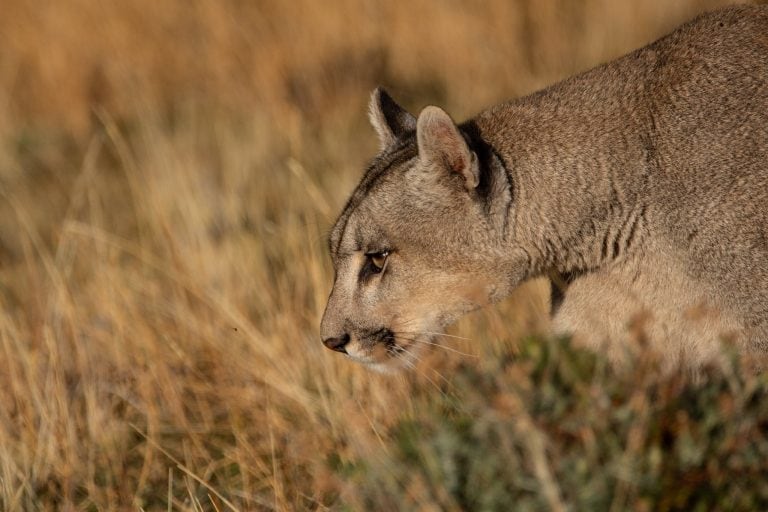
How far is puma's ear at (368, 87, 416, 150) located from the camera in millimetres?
6312

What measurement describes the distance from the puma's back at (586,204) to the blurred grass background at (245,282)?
335mm

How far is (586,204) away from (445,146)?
0.73m

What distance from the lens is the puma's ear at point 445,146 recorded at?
534 cm

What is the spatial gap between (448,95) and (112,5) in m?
5.55

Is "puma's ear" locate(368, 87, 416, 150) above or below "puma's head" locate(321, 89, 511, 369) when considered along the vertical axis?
above

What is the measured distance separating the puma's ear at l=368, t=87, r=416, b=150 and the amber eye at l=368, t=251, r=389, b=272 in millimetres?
839

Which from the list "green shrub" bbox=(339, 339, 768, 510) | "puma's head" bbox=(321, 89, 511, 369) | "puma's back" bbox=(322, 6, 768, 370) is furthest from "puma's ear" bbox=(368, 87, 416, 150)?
"green shrub" bbox=(339, 339, 768, 510)

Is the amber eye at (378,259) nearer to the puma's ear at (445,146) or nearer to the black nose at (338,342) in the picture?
the black nose at (338,342)

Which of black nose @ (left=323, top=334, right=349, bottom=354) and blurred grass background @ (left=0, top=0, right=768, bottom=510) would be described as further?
black nose @ (left=323, top=334, right=349, bottom=354)

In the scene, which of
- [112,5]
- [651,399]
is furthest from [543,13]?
[651,399]

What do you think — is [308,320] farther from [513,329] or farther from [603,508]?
[603,508]

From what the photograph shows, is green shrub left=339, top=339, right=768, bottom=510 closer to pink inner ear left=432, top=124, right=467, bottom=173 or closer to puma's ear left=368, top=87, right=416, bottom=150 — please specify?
pink inner ear left=432, top=124, right=467, bottom=173

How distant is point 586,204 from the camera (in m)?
5.53

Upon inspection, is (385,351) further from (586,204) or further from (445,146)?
(586,204)
